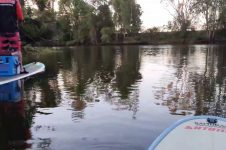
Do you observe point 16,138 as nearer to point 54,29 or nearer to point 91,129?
point 91,129

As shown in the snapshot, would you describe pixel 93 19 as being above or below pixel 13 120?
above

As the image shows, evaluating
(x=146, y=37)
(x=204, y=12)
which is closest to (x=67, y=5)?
(x=146, y=37)

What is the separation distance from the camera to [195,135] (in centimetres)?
536

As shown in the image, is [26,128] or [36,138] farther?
[26,128]

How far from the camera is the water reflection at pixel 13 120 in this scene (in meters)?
7.57

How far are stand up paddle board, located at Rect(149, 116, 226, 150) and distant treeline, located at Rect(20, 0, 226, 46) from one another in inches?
2229

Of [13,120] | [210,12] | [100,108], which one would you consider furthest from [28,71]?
[210,12]

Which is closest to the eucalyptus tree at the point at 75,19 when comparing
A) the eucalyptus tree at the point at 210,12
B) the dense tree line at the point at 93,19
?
the dense tree line at the point at 93,19

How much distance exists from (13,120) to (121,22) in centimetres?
6033

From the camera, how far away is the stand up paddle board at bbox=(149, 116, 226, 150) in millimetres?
5188

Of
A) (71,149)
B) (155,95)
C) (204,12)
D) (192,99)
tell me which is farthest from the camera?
(204,12)

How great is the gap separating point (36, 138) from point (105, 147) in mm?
1567

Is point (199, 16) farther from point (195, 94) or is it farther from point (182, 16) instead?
point (195, 94)

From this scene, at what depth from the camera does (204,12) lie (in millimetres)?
65000
